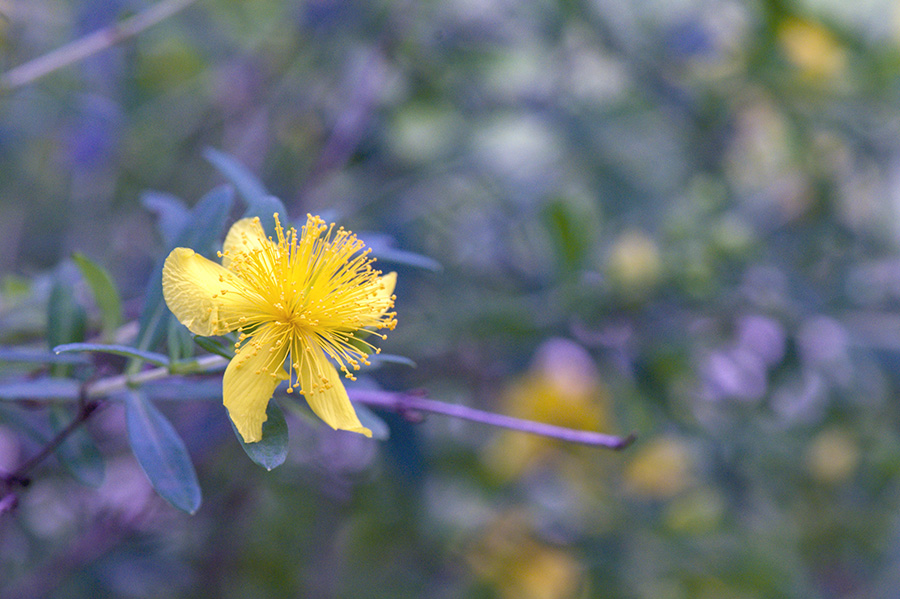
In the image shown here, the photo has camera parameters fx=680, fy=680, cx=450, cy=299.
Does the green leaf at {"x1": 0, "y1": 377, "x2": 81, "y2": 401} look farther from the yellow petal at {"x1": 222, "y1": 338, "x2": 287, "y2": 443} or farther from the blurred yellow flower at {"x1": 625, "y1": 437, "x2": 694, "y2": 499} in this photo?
the blurred yellow flower at {"x1": 625, "y1": 437, "x2": 694, "y2": 499}

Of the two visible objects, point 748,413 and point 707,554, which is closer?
point 707,554

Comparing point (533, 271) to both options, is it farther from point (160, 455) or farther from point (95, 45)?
point (160, 455)

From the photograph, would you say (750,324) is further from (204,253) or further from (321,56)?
(204,253)

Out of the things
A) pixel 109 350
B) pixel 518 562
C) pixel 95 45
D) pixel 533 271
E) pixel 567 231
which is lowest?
pixel 518 562

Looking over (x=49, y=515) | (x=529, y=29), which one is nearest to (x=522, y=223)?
(x=529, y=29)

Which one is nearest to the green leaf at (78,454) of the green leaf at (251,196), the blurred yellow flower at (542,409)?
the green leaf at (251,196)

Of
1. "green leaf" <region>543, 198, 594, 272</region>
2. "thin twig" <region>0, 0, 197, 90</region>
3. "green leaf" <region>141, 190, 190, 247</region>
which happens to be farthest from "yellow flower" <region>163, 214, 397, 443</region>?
"green leaf" <region>543, 198, 594, 272</region>

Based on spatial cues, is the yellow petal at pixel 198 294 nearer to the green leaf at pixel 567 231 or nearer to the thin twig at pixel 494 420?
the thin twig at pixel 494 420

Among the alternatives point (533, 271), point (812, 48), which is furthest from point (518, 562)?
point (812, 48)
